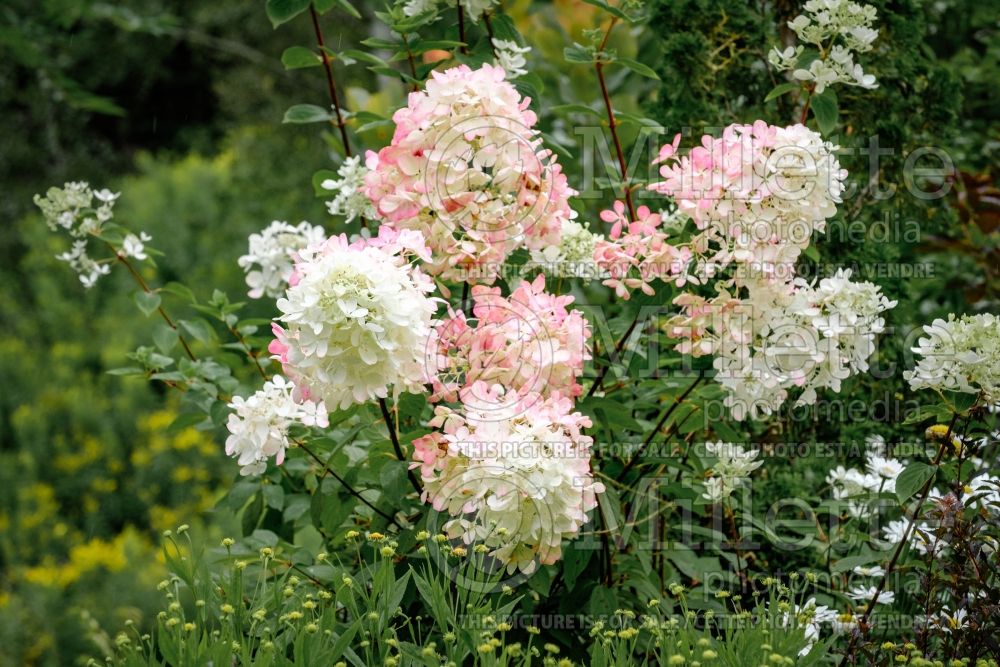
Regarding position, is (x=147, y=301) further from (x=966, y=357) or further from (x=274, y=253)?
(x=966, y=357)

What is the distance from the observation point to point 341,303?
4.63ft

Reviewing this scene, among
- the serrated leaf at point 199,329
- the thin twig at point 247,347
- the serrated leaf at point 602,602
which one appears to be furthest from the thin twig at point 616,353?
the serrated leaf at point 199,329

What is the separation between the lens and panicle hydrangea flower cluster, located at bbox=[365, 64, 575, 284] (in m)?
1.66

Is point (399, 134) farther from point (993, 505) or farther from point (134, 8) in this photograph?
point (134, 8)

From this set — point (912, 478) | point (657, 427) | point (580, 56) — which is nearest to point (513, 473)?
point (657, 427)

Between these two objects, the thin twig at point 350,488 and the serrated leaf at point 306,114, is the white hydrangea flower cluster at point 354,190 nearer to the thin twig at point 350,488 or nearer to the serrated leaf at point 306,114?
the serrated leaf at point 306,114

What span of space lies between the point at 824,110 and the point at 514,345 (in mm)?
797

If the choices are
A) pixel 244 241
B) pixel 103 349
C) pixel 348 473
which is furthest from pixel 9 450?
pixel 348 473

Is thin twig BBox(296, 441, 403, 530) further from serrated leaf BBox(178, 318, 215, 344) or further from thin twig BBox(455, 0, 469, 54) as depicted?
thin twig BBox(455, 0, 469, 54)

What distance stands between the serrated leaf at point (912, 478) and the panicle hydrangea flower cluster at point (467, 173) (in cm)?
69

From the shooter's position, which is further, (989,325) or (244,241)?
(244,241)

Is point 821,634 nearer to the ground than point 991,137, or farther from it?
nearer to the ground

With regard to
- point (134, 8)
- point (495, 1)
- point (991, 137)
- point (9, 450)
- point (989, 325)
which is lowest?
point (9, 450)

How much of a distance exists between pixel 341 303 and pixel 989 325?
0.96 metres
